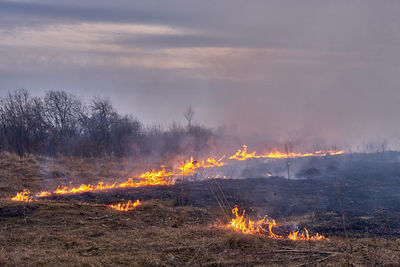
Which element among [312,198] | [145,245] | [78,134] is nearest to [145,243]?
[145,245]

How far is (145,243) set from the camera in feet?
31.1

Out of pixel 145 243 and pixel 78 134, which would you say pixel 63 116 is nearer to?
pixel 78 134

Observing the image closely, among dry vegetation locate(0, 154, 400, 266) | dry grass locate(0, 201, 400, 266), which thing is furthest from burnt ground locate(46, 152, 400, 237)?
dry grass locate(0, 201, 400, 266)

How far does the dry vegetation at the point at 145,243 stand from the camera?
25.8ft

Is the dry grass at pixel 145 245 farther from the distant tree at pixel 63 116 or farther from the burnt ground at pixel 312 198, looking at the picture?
the distant tree at pixel 63 116

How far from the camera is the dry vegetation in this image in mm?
7879

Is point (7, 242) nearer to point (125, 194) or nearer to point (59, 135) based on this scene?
point (125, 194)

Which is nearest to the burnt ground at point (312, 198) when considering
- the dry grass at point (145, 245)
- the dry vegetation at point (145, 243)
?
the dry vegetation at point (145, 243)

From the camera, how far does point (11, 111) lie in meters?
42.0

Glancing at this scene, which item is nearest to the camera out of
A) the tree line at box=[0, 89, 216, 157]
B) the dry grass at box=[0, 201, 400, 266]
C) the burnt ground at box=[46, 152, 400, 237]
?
the dry grass at box=[0, 201, 400, 266]

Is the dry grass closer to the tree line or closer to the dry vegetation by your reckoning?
the dry vegetation

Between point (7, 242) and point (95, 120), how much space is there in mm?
44220

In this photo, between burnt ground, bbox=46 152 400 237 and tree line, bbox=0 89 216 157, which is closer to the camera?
burnt ground, bbox=46 152 400 237

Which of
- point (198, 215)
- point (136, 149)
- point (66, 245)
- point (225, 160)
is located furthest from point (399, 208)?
point (136, 149)
